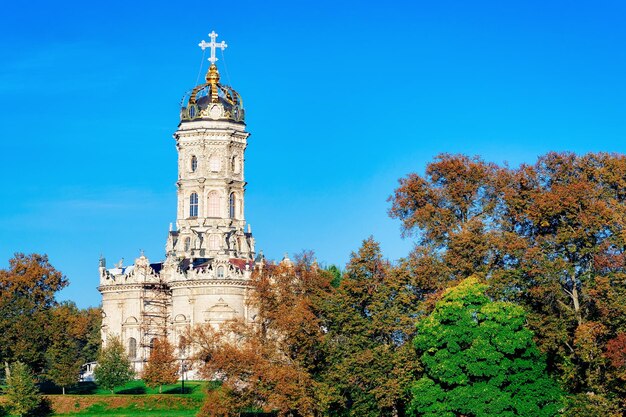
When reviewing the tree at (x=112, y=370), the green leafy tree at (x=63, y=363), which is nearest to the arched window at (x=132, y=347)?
the tree at (x=112, y=370)

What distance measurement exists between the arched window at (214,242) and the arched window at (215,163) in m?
6.49

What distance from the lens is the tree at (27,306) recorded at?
9569 centimetres

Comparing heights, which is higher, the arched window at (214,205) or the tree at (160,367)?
the arched window at (214,205)

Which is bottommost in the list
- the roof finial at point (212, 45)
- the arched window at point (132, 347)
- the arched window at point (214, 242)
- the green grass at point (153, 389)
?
the green grass at point (153, 389)

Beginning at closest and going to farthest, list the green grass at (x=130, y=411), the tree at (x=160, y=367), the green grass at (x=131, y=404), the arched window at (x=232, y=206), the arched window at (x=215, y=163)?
the green grass at (x=130, y=411) < the green grass at (x=131, y=404) < the tree at (x=160, y=367) < the arched window at (x=215, y=163) < the arched window at (x=232, y=206)

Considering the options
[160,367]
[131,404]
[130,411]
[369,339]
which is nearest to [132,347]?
[160,367]

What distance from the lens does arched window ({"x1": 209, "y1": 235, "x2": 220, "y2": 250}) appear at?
118 m

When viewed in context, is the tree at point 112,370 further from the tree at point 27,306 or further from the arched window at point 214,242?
the arched window at point 214,242

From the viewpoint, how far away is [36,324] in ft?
316

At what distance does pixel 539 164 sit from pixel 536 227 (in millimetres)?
3898

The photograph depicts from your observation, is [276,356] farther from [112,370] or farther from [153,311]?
[153,311]

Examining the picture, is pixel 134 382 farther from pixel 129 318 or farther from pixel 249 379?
pixel 249 379

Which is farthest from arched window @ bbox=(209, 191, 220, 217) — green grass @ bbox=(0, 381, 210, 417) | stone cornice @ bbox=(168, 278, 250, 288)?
green grass @ bbox=(0, 381, 210, 417)

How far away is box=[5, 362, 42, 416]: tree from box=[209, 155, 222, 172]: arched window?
3773 cm
